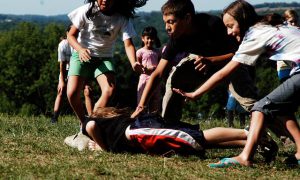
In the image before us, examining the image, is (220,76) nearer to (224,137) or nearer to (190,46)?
(224,137)

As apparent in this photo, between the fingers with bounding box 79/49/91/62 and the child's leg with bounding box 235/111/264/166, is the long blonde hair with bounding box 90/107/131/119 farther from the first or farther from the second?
the child's leg with bounding box 235/111/264/166

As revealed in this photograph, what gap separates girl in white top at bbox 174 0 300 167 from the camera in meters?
5.50

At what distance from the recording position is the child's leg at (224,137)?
6094mm

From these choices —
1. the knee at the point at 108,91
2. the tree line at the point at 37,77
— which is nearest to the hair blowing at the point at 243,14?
the knee at the point at 108,91

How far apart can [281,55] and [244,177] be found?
1.13 m

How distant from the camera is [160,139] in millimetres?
6062

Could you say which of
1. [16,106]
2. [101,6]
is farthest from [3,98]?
[101,6]

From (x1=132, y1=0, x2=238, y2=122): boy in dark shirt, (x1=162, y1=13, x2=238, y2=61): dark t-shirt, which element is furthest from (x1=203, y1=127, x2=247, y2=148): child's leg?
(x1=162, y1=13, x2=238, y2=61): dark t-shirt

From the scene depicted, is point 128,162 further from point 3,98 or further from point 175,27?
point 3,98

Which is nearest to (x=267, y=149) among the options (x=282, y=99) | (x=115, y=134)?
(x=282, y=99)

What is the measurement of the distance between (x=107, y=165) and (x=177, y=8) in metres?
1.81

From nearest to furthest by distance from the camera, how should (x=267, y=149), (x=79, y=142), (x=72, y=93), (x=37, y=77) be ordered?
(x=267, y=149)
(x=79, y=142)
(x=72, y=93)
(x=37, y=77)

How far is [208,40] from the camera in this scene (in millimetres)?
6680

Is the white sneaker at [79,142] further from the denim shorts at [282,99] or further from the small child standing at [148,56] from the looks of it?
the small child standing at [148,56]
